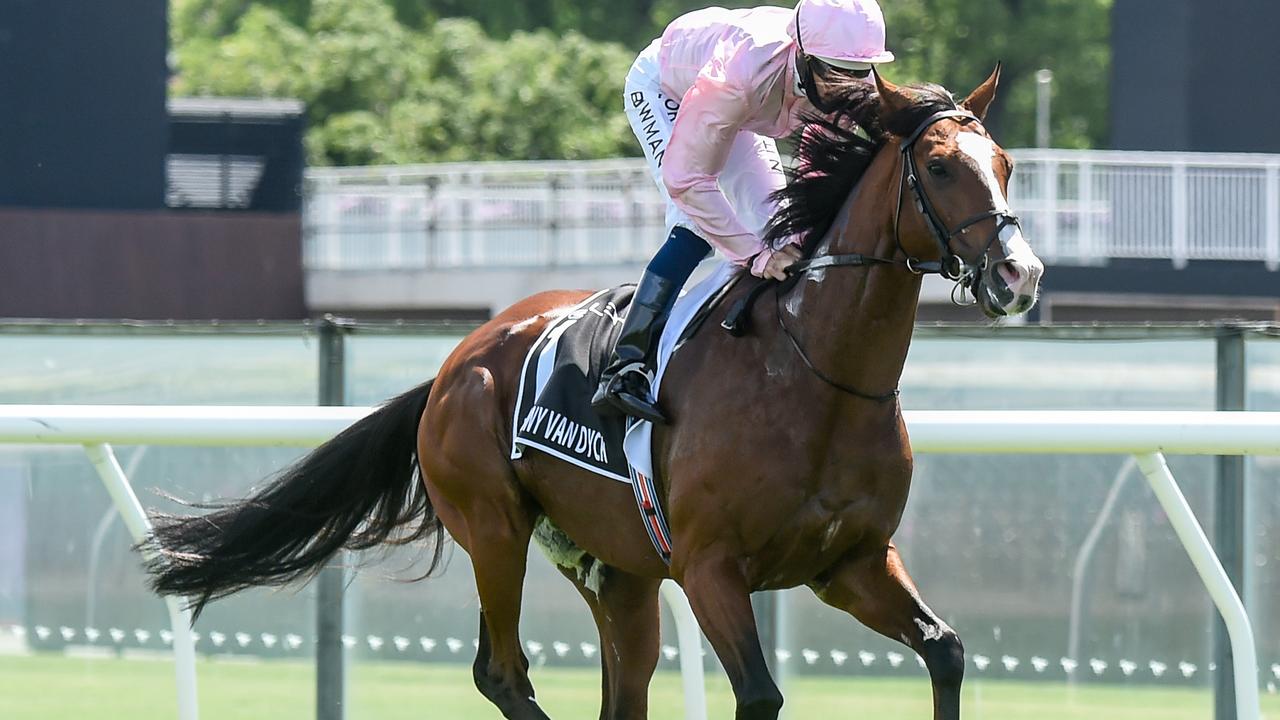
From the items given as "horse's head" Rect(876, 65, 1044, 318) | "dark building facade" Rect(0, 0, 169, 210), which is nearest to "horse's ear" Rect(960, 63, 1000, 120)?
"horse's head" Rect(876, 65, 1044, 318)

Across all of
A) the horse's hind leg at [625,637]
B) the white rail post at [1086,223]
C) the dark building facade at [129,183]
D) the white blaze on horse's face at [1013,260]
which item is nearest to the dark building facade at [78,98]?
the dark building facade at [129,183]

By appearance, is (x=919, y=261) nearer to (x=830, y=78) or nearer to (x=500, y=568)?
(x=830, y=78)

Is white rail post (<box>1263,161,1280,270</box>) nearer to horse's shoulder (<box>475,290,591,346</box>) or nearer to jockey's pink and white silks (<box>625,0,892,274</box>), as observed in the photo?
horse's shoulder (<box>475,290,591,346</box>)

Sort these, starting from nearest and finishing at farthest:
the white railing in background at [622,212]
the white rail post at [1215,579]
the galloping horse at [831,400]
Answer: the galloping horse at [831,400] → the white rail post at [1215,579] → the white railing in background at [622,212]

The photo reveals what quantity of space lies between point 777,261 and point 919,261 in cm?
37

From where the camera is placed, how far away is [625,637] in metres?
4.28

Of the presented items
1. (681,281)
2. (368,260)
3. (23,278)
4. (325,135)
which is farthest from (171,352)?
(325,135)

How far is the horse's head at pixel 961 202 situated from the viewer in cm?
323

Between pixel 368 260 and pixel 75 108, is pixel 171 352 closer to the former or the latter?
pixel 75 108

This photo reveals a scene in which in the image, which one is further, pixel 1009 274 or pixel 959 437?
pixel 959 437

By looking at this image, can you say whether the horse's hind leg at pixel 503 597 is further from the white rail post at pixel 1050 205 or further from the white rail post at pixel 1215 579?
the white rail post at pixel 1050 205

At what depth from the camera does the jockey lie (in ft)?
12.1

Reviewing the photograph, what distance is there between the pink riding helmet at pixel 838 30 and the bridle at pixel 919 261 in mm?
220

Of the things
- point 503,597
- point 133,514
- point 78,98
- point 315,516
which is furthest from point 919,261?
point 78,98
